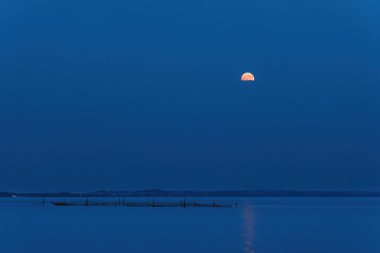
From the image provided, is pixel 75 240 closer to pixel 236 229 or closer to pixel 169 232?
pixel 169 232

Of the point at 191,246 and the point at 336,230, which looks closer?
the point at 191,246

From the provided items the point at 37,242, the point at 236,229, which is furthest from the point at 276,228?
the point at 37,242

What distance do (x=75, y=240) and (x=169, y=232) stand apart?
1413 centimetres

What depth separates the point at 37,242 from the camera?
5456 cm

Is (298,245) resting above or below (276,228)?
below

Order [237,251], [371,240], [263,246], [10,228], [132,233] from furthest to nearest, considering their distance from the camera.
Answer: [10,228], [132,233], [371,240], [263,246], [237,251]

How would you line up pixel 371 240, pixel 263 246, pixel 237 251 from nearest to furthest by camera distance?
pixel 237 251, pixel 263 246, pixel 371 240

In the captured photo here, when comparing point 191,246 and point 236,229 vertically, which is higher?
point 236,229

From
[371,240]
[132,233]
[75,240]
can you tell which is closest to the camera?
[75,240]

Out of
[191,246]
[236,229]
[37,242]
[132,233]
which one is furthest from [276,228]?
[37,242]

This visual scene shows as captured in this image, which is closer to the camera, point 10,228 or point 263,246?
point 263,246

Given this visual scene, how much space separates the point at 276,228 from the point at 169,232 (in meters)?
14.2

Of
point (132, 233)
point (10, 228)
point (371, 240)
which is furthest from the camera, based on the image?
point (10, 228)

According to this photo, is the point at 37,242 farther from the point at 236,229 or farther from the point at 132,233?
the point at 236,229
